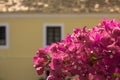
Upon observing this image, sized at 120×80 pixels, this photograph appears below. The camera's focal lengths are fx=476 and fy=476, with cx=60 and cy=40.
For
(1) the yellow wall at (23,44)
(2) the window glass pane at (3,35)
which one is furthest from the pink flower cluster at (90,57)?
(2) the window glass pane at (3,35)

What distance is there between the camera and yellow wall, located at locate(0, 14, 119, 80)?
23438 mm

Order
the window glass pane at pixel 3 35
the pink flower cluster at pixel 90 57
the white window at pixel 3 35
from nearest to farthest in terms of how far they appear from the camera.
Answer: the pink flower cluster at pixel 90 57 → the white window at pixel 3 35 → the window glass pane at pixel 3 35

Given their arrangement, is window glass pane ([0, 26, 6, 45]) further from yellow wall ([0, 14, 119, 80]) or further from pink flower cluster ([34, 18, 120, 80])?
pink flower cluster ([34, 18, 120, 80])

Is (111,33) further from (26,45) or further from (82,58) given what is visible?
(26,45)

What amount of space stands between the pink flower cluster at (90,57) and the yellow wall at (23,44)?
1920 cm

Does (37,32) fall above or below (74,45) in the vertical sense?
below

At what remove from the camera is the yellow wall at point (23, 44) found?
76.9 feet

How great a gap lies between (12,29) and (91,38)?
19773 millimetres

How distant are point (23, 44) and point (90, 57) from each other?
64.6 ft

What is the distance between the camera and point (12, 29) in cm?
2367

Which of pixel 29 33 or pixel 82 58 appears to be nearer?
pixel 82 58

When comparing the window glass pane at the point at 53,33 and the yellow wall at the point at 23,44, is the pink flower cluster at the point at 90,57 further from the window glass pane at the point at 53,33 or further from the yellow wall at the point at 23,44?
the window glass pane at the point at 53,33

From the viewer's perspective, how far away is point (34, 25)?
23.5m

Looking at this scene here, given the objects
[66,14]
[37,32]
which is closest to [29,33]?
[37,32]
